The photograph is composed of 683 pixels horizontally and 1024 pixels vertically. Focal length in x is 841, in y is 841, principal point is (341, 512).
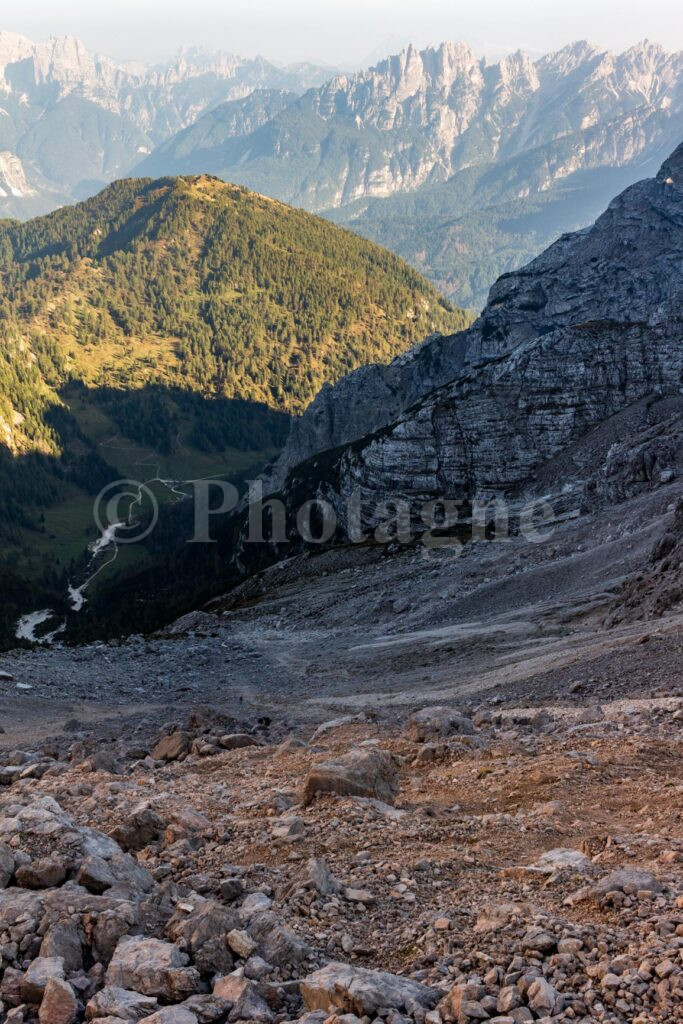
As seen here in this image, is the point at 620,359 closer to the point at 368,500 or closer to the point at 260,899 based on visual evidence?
the point at 368,500

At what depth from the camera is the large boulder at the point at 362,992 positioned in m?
8.62

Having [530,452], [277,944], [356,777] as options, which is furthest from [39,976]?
[530,452]

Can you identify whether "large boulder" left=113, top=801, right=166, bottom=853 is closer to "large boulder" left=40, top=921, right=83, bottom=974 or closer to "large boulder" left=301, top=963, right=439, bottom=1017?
"large boulder" left=40, top=921, right=83, bottom=974

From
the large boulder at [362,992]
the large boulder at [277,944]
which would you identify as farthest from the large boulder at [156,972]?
the large boulder at [362,992]

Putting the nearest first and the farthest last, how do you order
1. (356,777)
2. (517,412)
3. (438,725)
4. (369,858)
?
(369,858) → (356,777) → (438,725) → (517,412)

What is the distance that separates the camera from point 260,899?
11.2 meters

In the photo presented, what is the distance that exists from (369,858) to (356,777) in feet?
12.4

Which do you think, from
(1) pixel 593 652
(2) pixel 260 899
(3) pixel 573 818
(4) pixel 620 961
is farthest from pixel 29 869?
(1) pixel 593 652

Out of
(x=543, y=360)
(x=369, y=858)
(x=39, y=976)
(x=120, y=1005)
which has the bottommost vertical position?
(x=369, y=858)

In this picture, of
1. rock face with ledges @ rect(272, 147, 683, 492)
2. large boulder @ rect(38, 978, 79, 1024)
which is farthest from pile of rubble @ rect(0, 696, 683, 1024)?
rock face with ledges @ rect(272, 147, 683, 492)

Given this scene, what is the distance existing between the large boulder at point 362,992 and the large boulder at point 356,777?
6972mm

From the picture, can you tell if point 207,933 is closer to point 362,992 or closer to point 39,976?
point 39,976

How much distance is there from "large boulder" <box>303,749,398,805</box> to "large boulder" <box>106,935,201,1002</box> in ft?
21.2

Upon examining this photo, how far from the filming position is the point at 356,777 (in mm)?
16734
